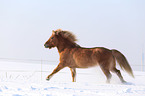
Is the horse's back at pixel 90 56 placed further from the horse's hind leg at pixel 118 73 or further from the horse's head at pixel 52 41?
the horse's head at pixel 52 41

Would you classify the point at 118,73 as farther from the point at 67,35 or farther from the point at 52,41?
the point at 52,41

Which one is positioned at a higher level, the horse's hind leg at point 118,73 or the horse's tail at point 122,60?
the horse's tail at point 122,60

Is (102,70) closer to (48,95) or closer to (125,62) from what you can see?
(125,62)

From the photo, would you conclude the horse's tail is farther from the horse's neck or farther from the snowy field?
the horse's neck

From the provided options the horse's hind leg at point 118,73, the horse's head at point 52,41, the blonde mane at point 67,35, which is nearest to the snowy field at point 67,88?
the horse's hind leg at point 118,73

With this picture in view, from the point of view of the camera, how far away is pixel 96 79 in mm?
4879

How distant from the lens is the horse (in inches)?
175

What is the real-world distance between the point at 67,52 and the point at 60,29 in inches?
31.1

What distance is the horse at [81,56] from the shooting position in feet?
14.6

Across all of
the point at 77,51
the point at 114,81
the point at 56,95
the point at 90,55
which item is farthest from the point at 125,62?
the point at 56,95

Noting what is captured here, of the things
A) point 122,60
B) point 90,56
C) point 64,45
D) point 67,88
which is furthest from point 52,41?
point 67,88

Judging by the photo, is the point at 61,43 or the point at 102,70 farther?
the point at 61,43

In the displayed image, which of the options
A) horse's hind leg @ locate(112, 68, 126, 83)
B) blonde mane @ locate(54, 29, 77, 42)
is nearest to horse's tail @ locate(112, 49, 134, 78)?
horse's hind leg @ locate(112, 68, 126, 83)

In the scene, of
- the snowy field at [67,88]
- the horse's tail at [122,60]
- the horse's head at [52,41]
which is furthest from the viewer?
the horse's head at [52,41]
